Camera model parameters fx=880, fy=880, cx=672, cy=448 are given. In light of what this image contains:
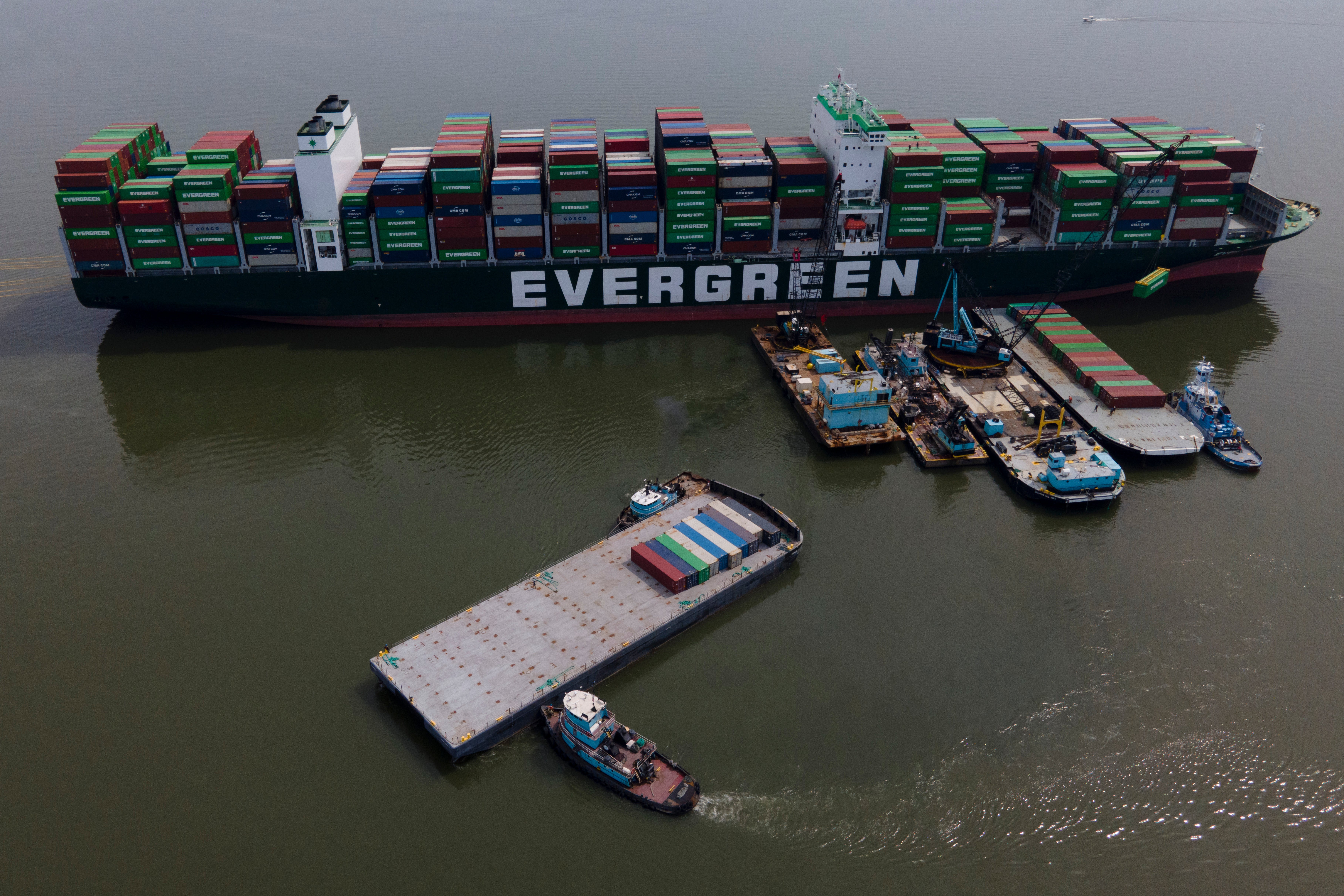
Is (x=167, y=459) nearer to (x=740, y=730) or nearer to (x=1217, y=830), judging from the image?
(x=740, y=730)

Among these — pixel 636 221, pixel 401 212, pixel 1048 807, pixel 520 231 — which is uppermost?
pixel 401 212

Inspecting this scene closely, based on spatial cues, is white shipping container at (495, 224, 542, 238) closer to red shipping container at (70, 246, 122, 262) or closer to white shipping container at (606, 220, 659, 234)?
white shipping container at (606, 220, 659, 234)

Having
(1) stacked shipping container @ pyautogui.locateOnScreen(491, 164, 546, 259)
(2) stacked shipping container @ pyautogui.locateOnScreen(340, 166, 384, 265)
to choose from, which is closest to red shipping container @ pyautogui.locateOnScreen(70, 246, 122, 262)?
(2) stacked shipping container @ pyautogui.locateOnScreen(340, 166, 384, 265)

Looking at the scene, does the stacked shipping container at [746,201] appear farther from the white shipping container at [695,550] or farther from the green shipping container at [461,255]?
the white shipping container at [695,550]

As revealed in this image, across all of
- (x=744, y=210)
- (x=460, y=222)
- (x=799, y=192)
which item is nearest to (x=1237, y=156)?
(x=799, y=192)

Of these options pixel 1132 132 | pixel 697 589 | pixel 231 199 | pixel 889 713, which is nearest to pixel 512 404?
pixel 697 589

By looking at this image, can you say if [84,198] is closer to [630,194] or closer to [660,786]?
[630,194]
